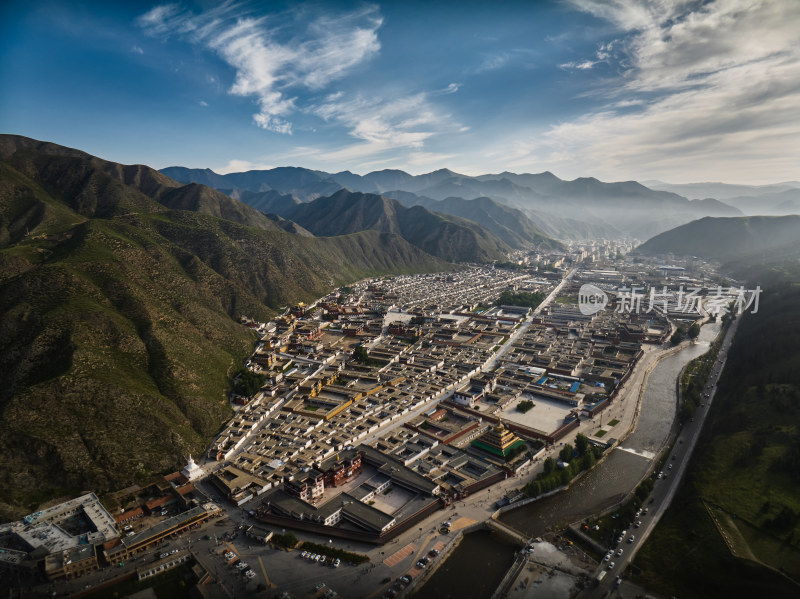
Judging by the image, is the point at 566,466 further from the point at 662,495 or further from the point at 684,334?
the point at 684,334

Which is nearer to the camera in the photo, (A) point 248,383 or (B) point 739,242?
(A) point 248,383

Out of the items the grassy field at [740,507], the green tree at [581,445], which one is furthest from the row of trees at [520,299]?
the green tree at [581,445]

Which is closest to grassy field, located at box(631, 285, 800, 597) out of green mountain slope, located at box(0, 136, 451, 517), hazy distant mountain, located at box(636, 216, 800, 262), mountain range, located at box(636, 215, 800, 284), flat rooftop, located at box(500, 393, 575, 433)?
flat rooftop, located at box(500, 393, 575, 433)

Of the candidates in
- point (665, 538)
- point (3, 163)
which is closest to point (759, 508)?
point (665, 538)

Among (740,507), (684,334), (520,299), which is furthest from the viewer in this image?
(520,299)

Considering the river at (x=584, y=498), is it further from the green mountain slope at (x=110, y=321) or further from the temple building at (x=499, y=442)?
the green mountain slope at (x=110, y=321)

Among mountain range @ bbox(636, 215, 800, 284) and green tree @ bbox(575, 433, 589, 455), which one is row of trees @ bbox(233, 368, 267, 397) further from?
mountain range @ bbox(636, 215, 800, 284)

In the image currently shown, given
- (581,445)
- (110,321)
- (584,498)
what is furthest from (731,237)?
(110,321)
